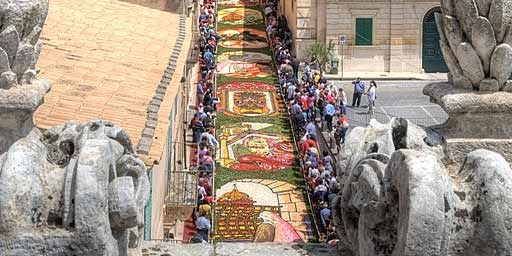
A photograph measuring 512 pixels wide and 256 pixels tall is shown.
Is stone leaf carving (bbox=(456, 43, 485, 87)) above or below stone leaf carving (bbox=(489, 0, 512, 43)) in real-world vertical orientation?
below

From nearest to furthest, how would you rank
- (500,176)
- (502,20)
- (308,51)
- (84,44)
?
(500,176)
(502,20)
(84,44)
(308,51)

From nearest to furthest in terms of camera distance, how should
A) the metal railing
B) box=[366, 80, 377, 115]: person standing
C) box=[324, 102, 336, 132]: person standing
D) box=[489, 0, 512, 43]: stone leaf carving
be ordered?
box=[489, 0, 512, 43]: stone leaf carving, the metal railing, box=[324, 102, 336, 132]: person standing, box=[366, 80, 377, 115]: person standing

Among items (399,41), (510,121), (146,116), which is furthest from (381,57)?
(510,121)

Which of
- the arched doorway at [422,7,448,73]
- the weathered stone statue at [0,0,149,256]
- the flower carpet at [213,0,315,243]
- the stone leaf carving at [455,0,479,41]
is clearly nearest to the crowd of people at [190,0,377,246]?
the flower carpet at [213,0,315,243]

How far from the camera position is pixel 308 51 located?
126 feet

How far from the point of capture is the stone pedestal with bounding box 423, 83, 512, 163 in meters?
5.52

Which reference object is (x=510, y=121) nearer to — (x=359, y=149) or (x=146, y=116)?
(x=359, y=149)

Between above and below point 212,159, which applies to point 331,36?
above

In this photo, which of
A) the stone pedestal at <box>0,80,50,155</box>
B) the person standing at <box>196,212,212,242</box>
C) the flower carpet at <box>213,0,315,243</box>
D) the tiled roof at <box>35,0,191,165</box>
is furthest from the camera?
the flower carpet at <box>213,0,315,243</box>

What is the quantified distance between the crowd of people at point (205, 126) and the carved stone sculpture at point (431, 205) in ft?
36.3

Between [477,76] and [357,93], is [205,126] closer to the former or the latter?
[357,93]

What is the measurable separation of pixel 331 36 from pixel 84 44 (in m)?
22.7

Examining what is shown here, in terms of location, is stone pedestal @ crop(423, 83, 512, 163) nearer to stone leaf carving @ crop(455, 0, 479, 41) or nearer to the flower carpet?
stone leaf carving @ crop(455, 0, 479, 41)

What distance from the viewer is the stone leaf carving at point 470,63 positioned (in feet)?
18.1
